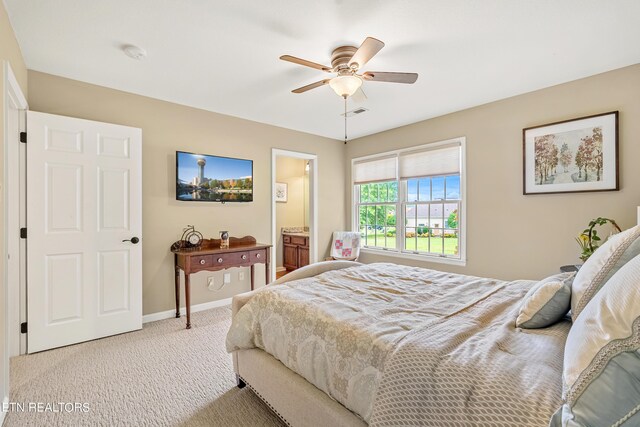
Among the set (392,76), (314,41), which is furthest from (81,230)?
(392,76)

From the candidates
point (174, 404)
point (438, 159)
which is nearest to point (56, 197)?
point (174, 404)

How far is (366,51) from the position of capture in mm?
1967

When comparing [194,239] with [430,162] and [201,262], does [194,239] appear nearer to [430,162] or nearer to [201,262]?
[201,262]

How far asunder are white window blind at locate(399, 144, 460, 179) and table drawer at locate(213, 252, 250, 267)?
2638 mm

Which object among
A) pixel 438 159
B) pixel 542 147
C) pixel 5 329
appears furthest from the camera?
pixel 438 159

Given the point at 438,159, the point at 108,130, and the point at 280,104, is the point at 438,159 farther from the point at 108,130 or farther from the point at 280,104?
the point at 108,130

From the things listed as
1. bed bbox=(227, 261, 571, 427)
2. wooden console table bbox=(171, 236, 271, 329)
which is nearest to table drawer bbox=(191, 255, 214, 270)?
wooden console table bbox=(171, 236, 271, 329)

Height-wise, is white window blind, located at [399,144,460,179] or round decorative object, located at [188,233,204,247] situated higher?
white window blind, located at [399,144,460,179]

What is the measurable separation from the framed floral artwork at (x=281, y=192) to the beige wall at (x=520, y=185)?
3.19 meters

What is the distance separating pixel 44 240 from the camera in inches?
102

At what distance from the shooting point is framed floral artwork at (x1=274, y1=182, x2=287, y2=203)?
622 centimetres

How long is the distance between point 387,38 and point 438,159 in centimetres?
224

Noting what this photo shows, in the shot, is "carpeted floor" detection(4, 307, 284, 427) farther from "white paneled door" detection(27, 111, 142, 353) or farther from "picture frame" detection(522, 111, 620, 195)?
"picture frame" detection(522, 111, 620, 195)

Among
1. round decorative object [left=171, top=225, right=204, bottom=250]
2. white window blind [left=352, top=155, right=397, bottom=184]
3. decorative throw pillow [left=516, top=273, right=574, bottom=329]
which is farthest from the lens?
white window blind [left=352, top=155, right=397, bottom=184]
